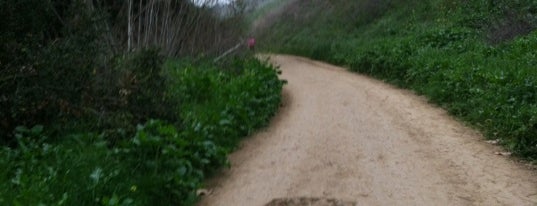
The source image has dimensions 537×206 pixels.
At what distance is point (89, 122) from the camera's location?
6637 millimetres

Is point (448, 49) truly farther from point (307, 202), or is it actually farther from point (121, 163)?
point (121, 163)

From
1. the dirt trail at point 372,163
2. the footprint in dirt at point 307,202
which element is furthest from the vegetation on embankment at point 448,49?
the footprint in dirt at point 307,202

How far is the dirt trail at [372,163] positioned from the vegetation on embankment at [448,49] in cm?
55

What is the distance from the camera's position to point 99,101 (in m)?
6.92

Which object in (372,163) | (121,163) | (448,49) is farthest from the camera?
(448,49)

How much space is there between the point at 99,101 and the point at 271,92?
5.21 metres

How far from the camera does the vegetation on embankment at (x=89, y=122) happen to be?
518cm

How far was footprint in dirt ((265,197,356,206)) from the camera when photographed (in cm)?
577

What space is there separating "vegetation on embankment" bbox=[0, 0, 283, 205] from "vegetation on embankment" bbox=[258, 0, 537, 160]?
411cm

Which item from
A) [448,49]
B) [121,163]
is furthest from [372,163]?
[448,49]

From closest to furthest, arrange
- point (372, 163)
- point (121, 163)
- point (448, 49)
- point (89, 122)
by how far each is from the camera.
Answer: point (121, 163) < point (89, 122) < point (372, 163) < point (448, 49)

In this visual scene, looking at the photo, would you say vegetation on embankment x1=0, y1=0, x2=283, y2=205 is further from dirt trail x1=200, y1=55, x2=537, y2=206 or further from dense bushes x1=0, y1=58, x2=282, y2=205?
dirt trail x1=200, y1=55, x2=537, y2=206

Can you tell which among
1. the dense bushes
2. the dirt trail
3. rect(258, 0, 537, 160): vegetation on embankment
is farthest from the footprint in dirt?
rect(258, 0, 537, 160): vegetation on embankment

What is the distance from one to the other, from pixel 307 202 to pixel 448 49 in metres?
10.3
